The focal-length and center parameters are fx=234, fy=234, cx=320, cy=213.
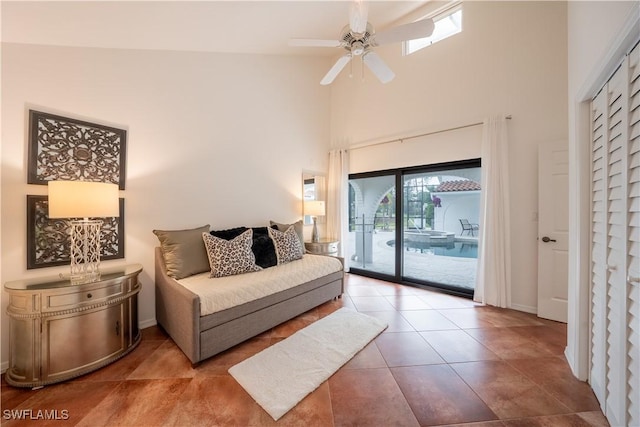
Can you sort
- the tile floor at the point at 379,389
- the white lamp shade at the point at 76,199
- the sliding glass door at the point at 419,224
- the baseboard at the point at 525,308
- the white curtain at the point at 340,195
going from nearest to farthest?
1. the tile floor at the point at 379,389
2. the white lamp shade at the point at 76,199
3. the baseboard at the point at 525,308
4. the sliding glass door at the point at 419,224
5. the white curtain at the point at 340,195

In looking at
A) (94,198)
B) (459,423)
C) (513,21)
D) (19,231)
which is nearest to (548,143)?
(513,21)

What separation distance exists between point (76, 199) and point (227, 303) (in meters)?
1.35

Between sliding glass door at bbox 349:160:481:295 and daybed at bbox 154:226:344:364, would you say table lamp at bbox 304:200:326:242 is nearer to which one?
sliding glass door at bbox 349:160:481:295

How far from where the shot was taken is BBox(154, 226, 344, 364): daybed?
187 cm

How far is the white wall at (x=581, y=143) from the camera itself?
4.58 feet

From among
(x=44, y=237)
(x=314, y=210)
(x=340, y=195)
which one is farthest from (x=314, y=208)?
(x=44, y=237)

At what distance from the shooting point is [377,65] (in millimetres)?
2391

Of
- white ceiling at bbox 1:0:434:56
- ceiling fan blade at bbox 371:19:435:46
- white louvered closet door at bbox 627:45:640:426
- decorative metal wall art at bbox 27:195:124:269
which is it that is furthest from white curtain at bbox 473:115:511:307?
decorative metal wall art at bbox 27:195:124:269

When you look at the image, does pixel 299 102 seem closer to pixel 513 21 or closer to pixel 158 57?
pixel 158 57

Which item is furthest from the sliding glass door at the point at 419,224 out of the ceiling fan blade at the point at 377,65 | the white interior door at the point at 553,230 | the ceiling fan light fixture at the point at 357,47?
the ceiling fan light fixture at the point at 357,47

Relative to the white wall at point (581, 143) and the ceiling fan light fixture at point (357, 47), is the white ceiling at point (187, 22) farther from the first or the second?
the white wall at point (581, 143)

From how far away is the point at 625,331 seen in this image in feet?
3.91

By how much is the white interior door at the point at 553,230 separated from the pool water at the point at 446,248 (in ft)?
2.68

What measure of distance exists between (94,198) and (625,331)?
11.1 ft
